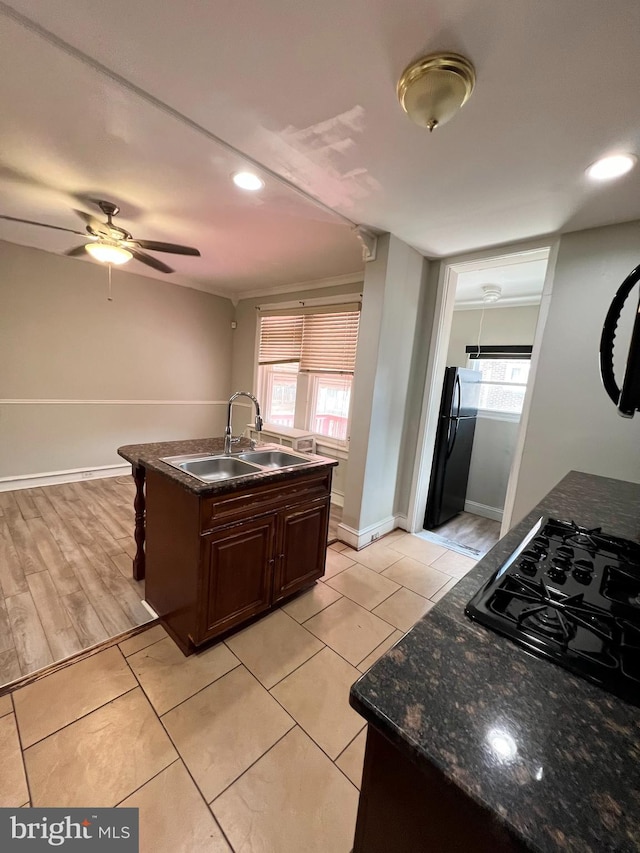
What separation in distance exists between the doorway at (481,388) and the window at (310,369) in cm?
103

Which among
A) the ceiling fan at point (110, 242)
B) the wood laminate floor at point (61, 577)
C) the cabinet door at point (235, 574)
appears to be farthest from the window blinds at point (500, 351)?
the wood laminate floor at point (61, 577)

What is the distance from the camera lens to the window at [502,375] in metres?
3.75

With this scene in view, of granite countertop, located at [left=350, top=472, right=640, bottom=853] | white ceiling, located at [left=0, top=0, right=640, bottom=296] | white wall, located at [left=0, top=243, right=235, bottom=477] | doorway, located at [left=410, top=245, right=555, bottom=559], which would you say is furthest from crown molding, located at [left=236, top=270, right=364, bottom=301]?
granite countertop, located at [left=350, top=472, right=640, bottom=853]

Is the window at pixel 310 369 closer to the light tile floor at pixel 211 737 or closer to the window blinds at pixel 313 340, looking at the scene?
the window blinds at pixel 313 340

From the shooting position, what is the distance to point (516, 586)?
82 centimetres

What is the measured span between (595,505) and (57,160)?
11.0 ft

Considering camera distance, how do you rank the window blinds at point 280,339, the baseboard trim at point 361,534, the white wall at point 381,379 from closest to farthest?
1. the white wall at point 381,379
2. the baseboard trim at point 361,534
3. the window blinds at point 280,339

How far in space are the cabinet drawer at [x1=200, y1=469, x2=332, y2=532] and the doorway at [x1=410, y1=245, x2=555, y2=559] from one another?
147 cm

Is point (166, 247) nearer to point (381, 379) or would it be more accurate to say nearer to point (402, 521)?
point (381, 379)

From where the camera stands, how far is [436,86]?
1.17 metres

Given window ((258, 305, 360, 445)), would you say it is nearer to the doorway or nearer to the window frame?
the doorway

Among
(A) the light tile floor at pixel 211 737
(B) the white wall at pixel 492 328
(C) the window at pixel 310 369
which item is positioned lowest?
(A) the light tile floor at pixel 211 737

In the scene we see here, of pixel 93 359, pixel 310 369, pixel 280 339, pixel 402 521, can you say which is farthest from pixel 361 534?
pixel 93 359

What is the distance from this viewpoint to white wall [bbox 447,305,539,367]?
3748mm
